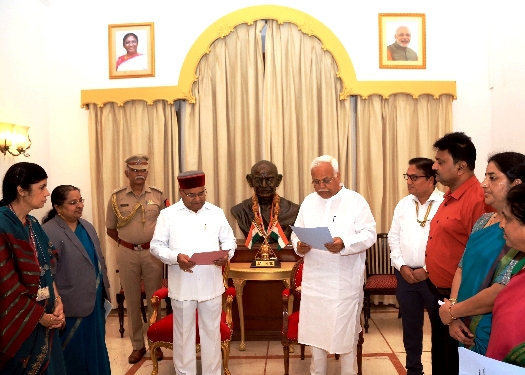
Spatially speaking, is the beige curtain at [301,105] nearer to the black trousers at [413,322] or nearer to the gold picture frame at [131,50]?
the gold picture frame at [131,50]

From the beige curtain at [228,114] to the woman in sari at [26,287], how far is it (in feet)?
11.9

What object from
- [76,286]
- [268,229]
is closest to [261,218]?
[268,229]

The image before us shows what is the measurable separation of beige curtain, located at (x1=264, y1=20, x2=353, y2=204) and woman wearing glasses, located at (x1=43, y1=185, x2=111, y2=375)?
3.32 m

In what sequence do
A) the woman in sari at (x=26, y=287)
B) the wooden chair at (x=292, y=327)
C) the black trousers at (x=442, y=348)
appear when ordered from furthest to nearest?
the wooden chair at (x=292, y=327)
the black trousers at (x=442, y=348)
the woman in sari at (x=26, y=287)

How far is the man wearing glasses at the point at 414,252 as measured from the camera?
3623 millimetres

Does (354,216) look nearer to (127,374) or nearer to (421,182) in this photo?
(421,182)

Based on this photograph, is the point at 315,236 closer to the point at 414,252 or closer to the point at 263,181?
the point at 414,252

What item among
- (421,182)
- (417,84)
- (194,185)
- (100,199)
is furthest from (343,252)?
(100,199)

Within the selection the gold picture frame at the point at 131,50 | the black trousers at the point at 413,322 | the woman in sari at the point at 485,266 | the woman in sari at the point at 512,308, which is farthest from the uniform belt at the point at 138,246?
the woman in sari at the point at 512,308

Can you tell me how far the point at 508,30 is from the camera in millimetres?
5762

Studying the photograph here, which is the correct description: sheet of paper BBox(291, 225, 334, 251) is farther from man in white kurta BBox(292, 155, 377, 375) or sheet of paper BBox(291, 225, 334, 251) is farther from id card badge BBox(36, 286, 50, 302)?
id card badge BBox(36, 286, 50, 302)

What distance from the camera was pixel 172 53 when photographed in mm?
6469

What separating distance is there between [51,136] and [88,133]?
1.74ft

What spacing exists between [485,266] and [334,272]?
4.50 feet
